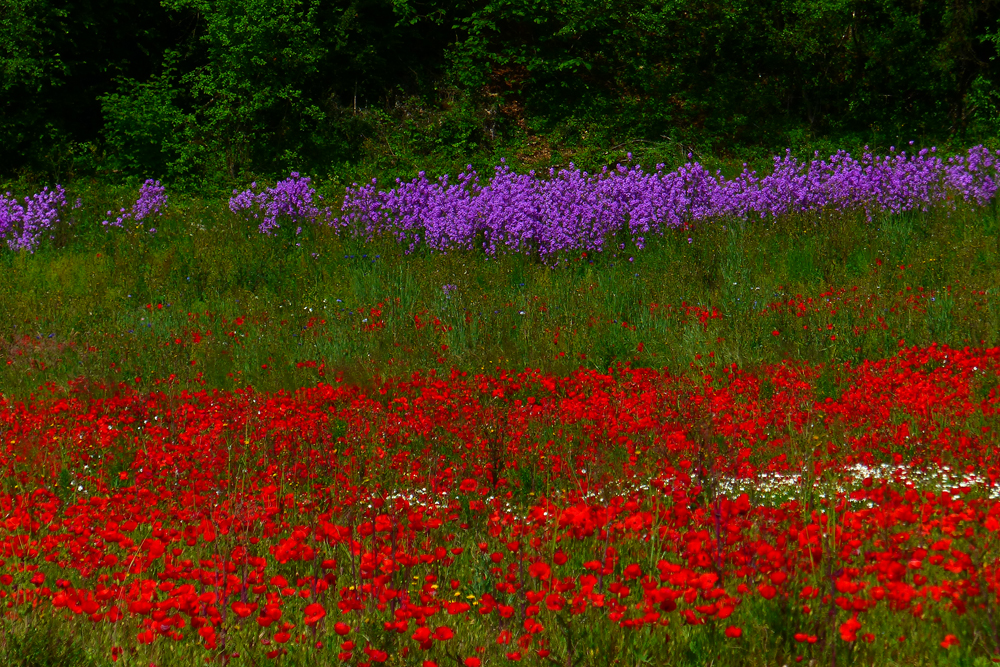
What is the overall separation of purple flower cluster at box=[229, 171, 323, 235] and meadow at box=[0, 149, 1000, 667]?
0.18 feet

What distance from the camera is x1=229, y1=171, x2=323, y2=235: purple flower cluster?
41.5 feet

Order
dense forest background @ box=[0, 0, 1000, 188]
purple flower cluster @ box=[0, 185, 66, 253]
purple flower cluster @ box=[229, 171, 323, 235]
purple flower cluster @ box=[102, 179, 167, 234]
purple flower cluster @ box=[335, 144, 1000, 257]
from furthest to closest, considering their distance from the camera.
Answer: dense forest background @ box=[0, 0, 1000, 188], purple flower cluster @ box=[102, 179, 167, 234], purple flower cluster @ box=[0, 185, 66, 253], purple flower cluster @ box=[229, 171, 323, 235], purple flower cluster @ box=[335, 144, 1000, 257]

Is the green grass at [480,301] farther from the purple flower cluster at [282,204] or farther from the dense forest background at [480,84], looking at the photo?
the dense forest background at [480,84]

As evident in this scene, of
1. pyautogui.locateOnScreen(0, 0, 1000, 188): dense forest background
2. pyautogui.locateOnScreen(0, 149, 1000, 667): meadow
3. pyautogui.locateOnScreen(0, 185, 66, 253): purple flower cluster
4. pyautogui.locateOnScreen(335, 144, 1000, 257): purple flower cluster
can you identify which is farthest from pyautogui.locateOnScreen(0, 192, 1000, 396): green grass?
pyautogui.locateOnScreen(0, 0, 1000, 188): dense forest background

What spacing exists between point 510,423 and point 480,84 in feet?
41.2

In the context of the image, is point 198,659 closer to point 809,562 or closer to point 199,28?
point 809,562

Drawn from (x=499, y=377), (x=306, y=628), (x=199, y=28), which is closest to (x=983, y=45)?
(x=499, y=377)

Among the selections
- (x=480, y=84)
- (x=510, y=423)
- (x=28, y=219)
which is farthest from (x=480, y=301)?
(x=480, y=84)

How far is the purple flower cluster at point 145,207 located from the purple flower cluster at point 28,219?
0.88 metres

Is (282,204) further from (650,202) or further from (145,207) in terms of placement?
(650,202)

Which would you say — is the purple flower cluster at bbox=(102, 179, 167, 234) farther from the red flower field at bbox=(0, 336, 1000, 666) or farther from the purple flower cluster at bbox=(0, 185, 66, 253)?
the red flower field at bbox=(0, 336, 1000, 666)

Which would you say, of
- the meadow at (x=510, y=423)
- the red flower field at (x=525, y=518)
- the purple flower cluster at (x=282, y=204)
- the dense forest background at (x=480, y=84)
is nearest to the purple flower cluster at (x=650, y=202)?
the meadow at (x=510, y=423)

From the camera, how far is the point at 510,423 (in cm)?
596

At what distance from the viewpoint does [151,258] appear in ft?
38.9
